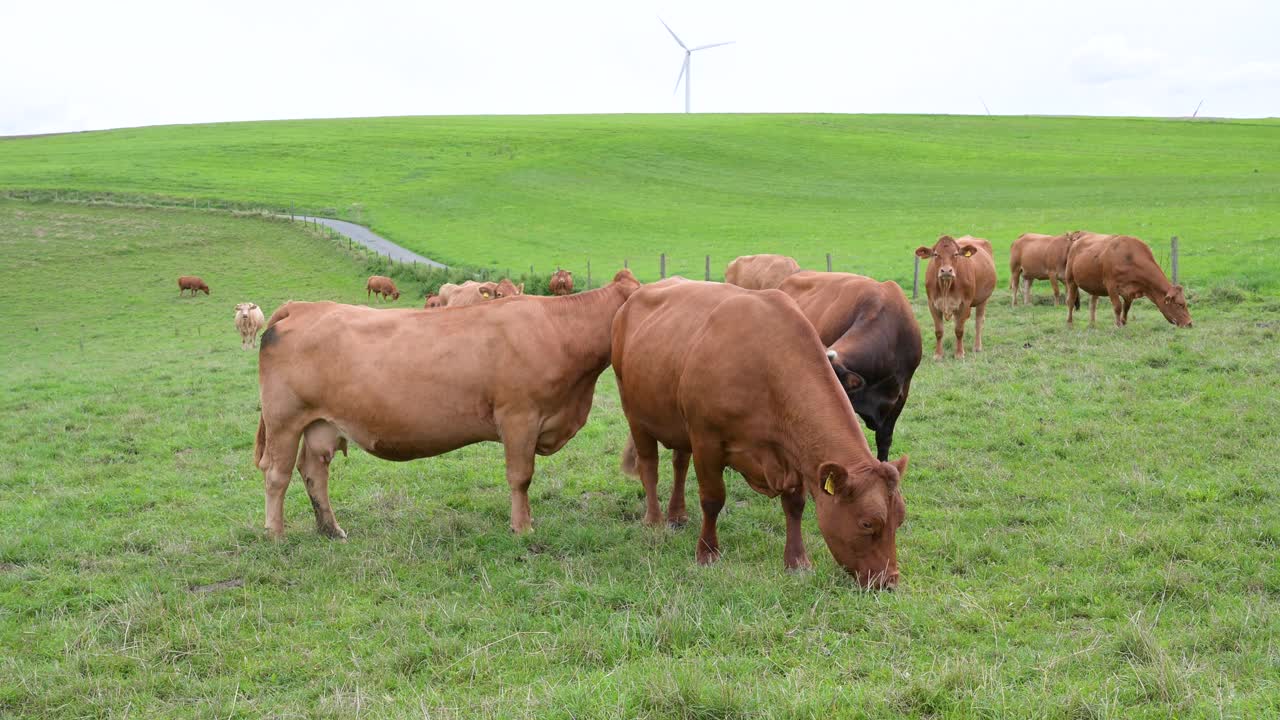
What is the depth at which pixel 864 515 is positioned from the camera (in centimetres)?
595

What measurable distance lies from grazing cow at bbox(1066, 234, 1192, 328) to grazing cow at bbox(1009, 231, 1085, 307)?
9.18 ft

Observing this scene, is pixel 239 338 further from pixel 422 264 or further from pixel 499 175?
pixel 499 175

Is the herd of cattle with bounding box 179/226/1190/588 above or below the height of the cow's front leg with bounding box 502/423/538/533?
above

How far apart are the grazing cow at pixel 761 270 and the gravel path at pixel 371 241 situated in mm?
20864

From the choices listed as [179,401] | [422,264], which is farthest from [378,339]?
[422,264]

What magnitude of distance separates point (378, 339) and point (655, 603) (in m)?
3.55

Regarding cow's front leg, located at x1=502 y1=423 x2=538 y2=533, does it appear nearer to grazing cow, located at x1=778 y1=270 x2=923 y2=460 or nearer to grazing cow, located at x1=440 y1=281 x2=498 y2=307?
grazing cow, located at x1=778 y1=270 x2=923 y2=460

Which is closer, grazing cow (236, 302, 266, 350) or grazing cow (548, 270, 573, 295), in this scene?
grazing cow (236, 302, 266, 350)

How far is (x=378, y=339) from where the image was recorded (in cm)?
809

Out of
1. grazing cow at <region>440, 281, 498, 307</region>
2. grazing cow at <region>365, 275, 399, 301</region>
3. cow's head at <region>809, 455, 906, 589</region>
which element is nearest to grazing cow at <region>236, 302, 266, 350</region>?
grazing cow at <region>440, 281, 498, 307</region>

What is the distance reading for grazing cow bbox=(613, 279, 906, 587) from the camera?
19.8ft

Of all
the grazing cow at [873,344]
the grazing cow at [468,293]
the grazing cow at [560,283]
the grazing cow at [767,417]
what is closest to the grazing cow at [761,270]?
the grazing cow at [468,293]

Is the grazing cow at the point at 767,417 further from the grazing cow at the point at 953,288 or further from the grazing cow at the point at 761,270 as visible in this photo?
the grazing cow at the point at 761,270

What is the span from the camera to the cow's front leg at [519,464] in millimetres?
7887
